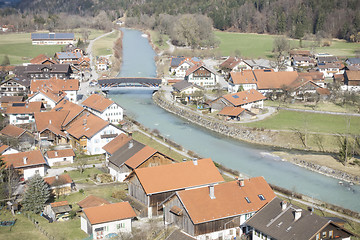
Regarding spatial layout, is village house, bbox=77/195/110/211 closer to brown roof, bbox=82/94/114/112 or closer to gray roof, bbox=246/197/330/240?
gray roof, bbox=246/197/330/240

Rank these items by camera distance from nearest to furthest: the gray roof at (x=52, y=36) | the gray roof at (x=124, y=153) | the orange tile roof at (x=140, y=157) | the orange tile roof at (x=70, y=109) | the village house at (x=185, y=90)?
1. the orange tile roof at (x=140, y=157)
2. the gray roof at (x=124, y=153)
3. the orange tile roof at (x=70, y=109)
4. the village house at (x=185, y=90)
5. the gray roof at (x=52, y=36)

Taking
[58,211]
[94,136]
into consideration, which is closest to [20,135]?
A: [94,136]

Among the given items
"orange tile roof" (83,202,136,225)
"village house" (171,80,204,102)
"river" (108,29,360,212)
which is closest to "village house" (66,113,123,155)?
"river" (108,29,360,212)

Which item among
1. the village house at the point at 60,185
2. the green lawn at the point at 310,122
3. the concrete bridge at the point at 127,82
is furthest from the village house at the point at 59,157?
the concrete bridge at the point at 127,82

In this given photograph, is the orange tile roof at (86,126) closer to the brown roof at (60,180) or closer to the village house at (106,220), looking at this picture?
the brown roof at (60,180)

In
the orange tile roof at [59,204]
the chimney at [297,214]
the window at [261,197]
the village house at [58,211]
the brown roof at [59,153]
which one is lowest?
the brown roof at [59,153]

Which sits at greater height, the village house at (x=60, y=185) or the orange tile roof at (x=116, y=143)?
the orange tile roof at (x=116, y=143)

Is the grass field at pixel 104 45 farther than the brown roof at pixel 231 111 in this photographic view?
Yes
